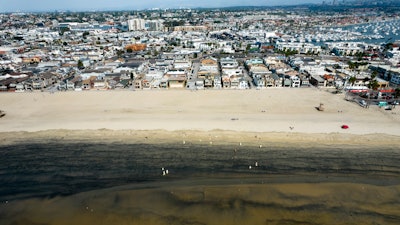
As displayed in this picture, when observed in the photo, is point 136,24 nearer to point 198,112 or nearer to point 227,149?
point 198,112

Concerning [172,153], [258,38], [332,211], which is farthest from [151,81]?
[258,38]

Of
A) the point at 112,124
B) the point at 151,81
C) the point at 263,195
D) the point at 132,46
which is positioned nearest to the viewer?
the point at 263,195

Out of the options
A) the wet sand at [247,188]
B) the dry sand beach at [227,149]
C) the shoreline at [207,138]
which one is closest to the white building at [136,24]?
the dry sand beach at [227,149]

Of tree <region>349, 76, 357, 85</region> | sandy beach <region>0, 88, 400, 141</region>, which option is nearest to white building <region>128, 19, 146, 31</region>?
sandy beach <region>0, 88, 400, 141</region>

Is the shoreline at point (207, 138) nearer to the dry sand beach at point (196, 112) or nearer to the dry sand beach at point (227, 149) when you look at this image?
the dry sand beach at point (227, 149)

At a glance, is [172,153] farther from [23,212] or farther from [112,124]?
[23,212]
